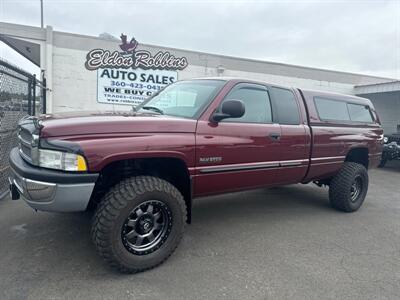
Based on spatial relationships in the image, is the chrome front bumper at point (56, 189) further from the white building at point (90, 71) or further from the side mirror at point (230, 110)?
the white building at point (90, 71)

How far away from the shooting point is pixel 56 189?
8.11 ft

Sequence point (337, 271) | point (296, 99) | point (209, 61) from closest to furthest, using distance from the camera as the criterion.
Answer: point (337, 271) < point (296, 99) < point (209, 61)

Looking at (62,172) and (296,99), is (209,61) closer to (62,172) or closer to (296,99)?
(296,99)

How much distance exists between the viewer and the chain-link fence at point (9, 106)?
15.9ft

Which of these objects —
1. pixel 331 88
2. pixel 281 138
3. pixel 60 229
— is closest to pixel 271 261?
pixel 281 138

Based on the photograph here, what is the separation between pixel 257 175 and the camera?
378 cm

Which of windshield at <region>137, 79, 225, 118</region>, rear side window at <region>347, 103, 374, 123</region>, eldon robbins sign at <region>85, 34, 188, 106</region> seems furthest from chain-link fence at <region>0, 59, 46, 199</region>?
rear side window at <region>347, 103, 374, 123</region>

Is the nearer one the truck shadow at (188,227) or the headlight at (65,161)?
the headlight at (65,161)

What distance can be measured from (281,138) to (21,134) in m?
2.93

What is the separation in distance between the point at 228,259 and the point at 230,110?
1.51 m

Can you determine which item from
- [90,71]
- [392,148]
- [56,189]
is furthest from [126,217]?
[392,148]

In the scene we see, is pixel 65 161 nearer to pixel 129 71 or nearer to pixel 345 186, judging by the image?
pixel 345 186

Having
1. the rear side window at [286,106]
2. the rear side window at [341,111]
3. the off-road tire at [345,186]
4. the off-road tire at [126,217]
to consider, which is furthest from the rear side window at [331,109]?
the off-road tire at [126,217]

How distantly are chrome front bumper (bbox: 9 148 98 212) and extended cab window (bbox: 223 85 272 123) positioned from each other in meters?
1.83
